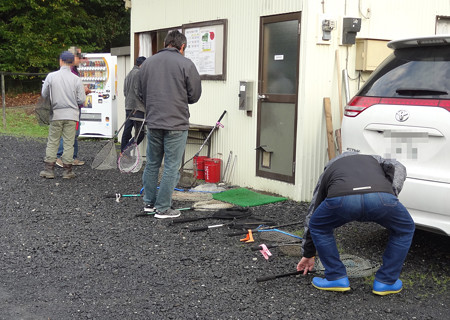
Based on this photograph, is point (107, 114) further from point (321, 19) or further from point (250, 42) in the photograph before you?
point (321, 19)

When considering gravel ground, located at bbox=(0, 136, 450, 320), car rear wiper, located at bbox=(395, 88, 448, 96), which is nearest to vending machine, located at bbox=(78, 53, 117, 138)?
gravel ground, located at bbox=(0, 136, 450, 320)

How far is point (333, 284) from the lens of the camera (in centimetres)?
419

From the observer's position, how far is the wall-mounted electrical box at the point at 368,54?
24.0 ft

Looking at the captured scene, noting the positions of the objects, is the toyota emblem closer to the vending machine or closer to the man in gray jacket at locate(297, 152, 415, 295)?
the man in gray jacket at locate(297, 152, 415, 295)

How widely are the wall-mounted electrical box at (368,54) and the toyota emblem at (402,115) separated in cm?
293

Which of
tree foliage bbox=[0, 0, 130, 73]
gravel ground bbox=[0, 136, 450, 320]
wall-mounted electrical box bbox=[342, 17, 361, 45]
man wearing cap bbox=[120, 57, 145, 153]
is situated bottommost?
gravel ground bbox=[0, 136, 450, 320]

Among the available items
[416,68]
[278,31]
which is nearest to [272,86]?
[278,31]

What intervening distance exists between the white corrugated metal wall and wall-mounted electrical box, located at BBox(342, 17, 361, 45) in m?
0.08

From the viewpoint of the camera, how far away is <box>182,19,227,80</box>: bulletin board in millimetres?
8680

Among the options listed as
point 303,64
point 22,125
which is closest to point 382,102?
point 303,64

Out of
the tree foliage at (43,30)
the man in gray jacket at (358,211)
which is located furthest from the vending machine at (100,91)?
the tree foliage at (43,30)

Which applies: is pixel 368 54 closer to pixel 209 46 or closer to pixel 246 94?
pixel 246 94

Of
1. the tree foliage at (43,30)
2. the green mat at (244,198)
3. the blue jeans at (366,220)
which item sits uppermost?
the tree foliage at (43,30)

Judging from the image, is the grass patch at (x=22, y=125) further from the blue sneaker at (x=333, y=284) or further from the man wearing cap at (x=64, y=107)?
the blue sneaker at (x=333, y=284)
